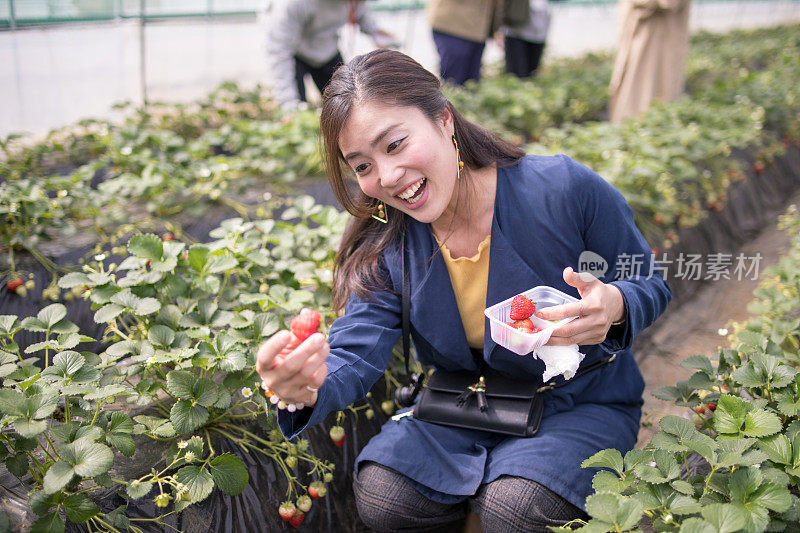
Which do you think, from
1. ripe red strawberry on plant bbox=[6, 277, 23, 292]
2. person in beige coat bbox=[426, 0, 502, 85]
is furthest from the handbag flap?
person in beige coat bbox=[426, 0, 502, 85]

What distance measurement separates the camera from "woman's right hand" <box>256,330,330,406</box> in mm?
1035

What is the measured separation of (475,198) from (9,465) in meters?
1.17

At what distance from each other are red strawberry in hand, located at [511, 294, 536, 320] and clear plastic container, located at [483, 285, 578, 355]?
0.7 inches

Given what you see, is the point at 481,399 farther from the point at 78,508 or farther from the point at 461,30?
the point at 461,30

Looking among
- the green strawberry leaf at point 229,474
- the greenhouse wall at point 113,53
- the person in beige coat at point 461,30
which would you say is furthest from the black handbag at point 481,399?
the person in beige coat at point 461,30

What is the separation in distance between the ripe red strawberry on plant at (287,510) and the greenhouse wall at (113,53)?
3006 millimetres

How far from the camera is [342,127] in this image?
132 cm

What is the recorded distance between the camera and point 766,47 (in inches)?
296

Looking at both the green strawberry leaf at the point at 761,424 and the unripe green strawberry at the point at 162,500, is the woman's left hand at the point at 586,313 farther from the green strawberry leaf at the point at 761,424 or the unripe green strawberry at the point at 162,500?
the unripe green strawberry at the point at 162,500

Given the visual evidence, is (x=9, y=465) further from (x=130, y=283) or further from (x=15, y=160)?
(x=15, y=160)

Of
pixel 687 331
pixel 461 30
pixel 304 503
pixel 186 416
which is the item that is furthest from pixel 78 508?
pixel 461 30

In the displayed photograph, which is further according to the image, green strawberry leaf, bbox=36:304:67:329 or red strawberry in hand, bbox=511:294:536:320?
green strawberry leaf, bbox=36:304:67:329

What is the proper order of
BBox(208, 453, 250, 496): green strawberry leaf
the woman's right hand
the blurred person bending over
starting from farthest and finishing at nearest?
the blurred person bending over, BBox(208, 453, 250, 496): green strawberry leaf, the woman's right hand

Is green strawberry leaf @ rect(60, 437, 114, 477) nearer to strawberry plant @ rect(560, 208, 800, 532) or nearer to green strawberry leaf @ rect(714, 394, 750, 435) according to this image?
strawberry plant @ rect(560, 208, 800, 532)
